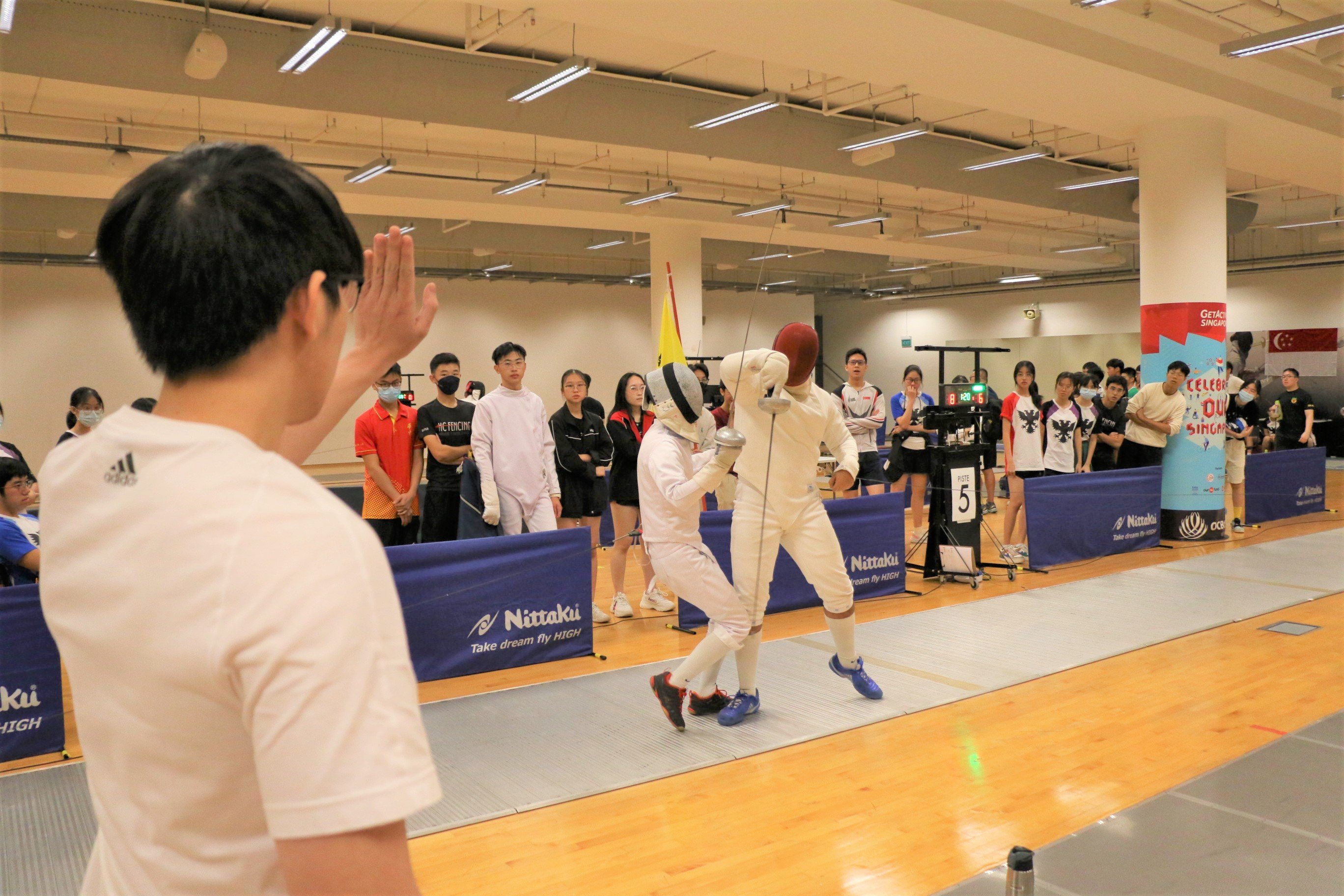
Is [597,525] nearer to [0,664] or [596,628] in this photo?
[596,628]

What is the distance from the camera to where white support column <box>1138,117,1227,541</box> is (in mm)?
8578

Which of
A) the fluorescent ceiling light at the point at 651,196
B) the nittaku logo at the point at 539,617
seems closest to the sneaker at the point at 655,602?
the nittaku logo at the point at 539,617

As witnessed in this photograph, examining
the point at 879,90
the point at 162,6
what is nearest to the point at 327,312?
the point at 162,6

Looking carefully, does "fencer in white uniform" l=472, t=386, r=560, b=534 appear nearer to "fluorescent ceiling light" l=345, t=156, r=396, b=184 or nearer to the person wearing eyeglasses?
the person wearing eyeglasses

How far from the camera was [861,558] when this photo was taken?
658 centimetres

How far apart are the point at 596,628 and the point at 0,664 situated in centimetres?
317

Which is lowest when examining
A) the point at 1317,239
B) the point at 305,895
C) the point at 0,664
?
the point at 0,664

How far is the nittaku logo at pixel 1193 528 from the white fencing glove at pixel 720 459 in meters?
6.56

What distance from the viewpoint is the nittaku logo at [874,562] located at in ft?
21.4

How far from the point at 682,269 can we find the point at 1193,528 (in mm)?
8263

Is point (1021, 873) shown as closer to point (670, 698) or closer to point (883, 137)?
point (670, 698)

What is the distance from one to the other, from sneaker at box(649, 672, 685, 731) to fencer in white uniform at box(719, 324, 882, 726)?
0.80ft

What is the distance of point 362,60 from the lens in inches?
341

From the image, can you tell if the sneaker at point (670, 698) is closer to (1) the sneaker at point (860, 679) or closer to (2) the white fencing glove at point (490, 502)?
(1) the sneaker at point (860, 679)
